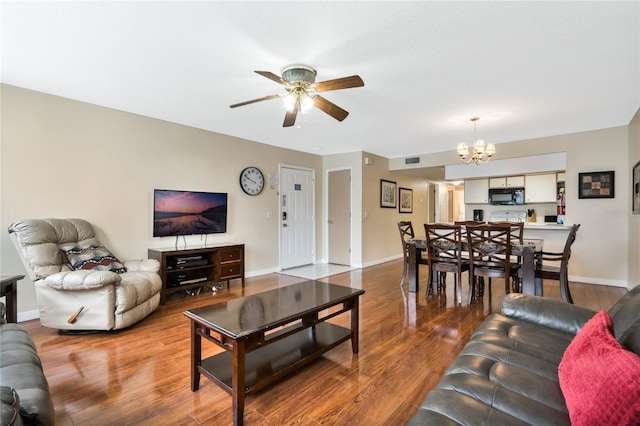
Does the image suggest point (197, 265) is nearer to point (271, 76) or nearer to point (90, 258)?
point (90, 258)

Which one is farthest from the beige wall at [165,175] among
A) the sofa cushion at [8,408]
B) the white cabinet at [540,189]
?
the sofa cushion at [8,408]

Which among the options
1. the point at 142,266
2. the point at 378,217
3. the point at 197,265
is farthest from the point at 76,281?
the point at 378,217

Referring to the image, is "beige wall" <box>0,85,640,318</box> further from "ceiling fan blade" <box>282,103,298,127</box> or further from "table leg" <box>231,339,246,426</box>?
"table leg" <box>231,339,246,426</box>

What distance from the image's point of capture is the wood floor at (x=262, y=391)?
171 centimetres

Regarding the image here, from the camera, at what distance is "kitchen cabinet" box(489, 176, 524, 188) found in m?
6.46

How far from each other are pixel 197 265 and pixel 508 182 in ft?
20.9

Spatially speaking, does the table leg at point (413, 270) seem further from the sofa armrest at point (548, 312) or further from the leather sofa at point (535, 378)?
the leather sofa at point (535, 378)

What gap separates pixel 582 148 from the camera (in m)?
4.67

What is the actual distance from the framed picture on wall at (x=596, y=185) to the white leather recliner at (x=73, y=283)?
5.99 meters

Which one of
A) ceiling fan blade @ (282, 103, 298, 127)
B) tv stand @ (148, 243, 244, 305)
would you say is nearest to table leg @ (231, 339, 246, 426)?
ceiling fan blade @ (282, 103, 298, 127)

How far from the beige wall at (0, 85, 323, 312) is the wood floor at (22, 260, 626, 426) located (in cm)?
113

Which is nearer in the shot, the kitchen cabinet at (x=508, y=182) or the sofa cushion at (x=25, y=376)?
the sofa cushion at (x=25, y=376)

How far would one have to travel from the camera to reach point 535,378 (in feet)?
4.20

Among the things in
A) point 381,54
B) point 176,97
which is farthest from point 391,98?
point 176,97
